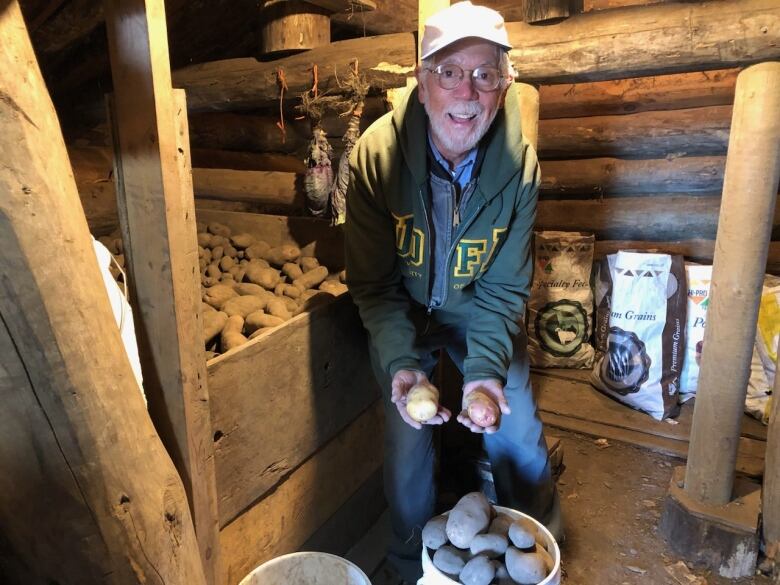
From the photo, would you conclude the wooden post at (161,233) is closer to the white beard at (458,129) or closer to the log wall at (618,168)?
the white beard at (458,129)

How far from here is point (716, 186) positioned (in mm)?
3340

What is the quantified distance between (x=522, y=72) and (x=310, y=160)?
0.94 meters

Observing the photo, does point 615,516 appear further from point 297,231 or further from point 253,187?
point 253,187

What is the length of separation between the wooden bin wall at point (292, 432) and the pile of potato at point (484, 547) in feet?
1.57

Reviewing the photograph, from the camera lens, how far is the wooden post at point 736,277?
1.82m

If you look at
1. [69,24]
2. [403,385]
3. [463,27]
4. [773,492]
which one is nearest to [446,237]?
[403,385]

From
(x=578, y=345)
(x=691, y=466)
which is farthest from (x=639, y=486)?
(x=578, y=345)

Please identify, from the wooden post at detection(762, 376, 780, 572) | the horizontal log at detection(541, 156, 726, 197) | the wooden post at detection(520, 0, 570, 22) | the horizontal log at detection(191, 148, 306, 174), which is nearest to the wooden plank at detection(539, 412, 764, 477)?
the wooden post at detection(762, 376, 780, 572)

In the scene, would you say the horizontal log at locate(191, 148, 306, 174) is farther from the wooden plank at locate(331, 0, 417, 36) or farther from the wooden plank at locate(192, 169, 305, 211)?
the wooden plank at locate(331, 0, 417, 36)

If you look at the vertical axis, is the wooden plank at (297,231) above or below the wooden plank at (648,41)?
below

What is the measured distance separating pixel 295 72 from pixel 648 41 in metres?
1.43

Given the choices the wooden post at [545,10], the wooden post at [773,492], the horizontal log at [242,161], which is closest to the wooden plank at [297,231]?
the horizontal log at [242,161]

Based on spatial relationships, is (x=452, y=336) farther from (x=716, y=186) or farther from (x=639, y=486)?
(x=716, y=186)

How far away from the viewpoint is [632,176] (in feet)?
11.4
